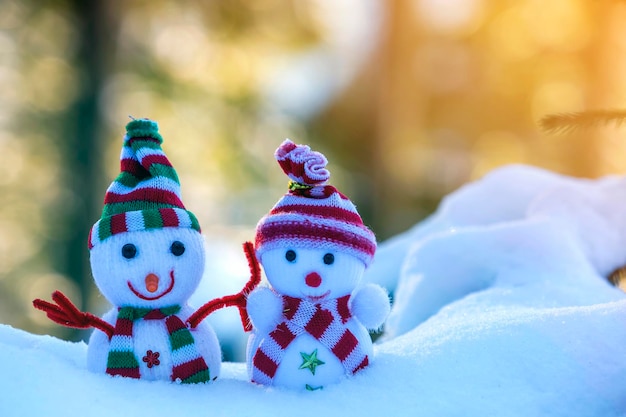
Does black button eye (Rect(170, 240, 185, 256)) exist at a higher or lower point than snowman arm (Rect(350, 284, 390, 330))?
higher

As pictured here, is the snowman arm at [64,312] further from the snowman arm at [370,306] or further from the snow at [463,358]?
the snowman arm at [370,306]

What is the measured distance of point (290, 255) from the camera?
1271 millimetres

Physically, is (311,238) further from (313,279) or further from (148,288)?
(148,288)

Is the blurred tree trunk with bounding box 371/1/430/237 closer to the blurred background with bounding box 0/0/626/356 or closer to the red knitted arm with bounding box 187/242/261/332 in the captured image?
the blurred background with bounding box 0/0/626/356

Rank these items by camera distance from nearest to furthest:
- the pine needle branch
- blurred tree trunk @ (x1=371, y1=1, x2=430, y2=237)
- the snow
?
the snow < the pine needle branch < blurred tree trunk @ (x1=371, y1=1, x2=430, y2=237)

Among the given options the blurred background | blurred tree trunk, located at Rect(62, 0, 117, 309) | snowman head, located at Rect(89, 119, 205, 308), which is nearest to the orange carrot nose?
snowman head, located at Rect(89, 119, 205, 308)

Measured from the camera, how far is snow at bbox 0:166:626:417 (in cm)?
111

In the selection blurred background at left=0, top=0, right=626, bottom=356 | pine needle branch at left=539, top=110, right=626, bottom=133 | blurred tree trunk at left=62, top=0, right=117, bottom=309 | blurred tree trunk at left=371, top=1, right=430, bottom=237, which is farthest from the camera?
blurred tree trunk at left=371, top=1, right=430, bottom=237

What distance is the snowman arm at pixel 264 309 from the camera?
4.21 feet

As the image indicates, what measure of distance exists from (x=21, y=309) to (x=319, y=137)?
2.90m

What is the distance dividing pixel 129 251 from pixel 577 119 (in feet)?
2.88

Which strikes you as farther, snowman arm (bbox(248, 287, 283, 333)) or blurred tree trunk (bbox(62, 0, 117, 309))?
blurred tree trunk (bbox(62, 0, 117, 309))

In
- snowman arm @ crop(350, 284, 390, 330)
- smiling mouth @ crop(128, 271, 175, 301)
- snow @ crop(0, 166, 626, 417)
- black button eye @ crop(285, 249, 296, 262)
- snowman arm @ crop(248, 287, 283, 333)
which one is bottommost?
snow @ crop(0, 166, 626, 417)

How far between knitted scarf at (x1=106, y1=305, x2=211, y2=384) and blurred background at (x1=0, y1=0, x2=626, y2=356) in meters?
2.89
